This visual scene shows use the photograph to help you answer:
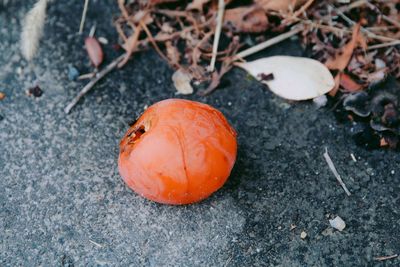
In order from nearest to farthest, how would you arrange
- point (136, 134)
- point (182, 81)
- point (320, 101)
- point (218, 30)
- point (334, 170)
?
point (136, 134) → point (334, 170) → point (320, 101) → point (182, 81) → point (218, 30)

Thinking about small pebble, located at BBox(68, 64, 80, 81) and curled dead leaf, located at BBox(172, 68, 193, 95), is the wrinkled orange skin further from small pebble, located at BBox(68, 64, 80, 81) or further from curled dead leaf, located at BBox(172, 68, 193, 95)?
small pebble, located at BBox(68, 64, 80, 81)

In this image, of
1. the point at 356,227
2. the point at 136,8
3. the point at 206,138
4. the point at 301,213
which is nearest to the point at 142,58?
the point at 136,8

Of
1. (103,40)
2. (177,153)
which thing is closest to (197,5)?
(103,40)

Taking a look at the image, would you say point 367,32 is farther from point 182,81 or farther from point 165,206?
point 165,206

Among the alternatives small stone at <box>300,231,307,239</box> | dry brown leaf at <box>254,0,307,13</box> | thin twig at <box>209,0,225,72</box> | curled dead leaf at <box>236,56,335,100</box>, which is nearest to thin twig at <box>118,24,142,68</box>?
thin twig at <box>209,0,225,72</box>

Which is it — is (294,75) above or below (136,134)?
below

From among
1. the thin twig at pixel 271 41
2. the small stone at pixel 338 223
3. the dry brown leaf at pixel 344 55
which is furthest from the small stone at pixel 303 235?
the thin twig at pixel 271 41

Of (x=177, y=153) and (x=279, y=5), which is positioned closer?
(x=177, y=153)
